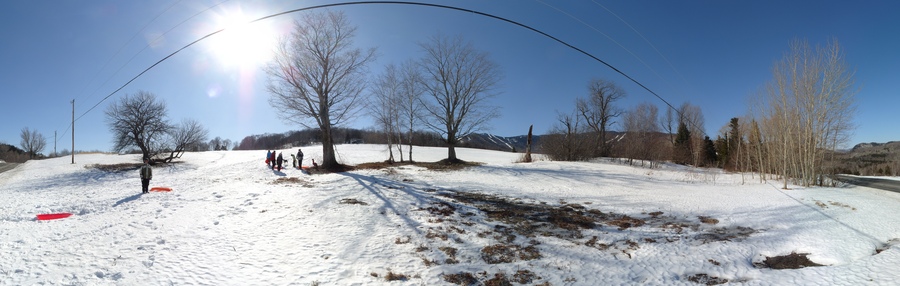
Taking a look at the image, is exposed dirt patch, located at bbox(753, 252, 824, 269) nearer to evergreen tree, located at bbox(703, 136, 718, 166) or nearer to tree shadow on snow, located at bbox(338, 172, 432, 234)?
tree shadow on snow, located at bbox(338, 172, 432, 234)

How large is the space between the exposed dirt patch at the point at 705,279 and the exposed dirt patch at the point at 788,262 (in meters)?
1.27

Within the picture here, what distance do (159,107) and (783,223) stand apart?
45.2m

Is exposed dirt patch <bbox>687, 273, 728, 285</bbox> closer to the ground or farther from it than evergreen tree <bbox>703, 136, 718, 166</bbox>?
closer to the ground

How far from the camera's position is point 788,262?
20.4 ft

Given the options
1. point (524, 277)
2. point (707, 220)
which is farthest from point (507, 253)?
point (707, 220)

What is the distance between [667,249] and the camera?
6.84 metres

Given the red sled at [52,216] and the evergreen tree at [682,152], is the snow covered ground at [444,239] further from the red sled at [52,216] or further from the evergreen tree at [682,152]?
the evergreen tree at [682,152]

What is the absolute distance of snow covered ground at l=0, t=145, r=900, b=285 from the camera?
217 inches

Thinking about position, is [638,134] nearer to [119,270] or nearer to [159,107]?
[119,270]

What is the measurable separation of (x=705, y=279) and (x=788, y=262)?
6.88 ft

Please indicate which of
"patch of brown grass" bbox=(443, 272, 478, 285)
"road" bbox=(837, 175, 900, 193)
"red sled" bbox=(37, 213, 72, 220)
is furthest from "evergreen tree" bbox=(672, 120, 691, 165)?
"red sled" bbox=(37, 213, 72, 220)

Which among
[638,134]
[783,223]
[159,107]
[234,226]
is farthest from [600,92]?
[159,107]

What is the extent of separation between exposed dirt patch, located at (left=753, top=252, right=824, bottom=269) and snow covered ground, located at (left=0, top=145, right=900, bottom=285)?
15 cm

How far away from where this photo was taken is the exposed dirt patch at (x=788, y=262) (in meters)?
6.07
